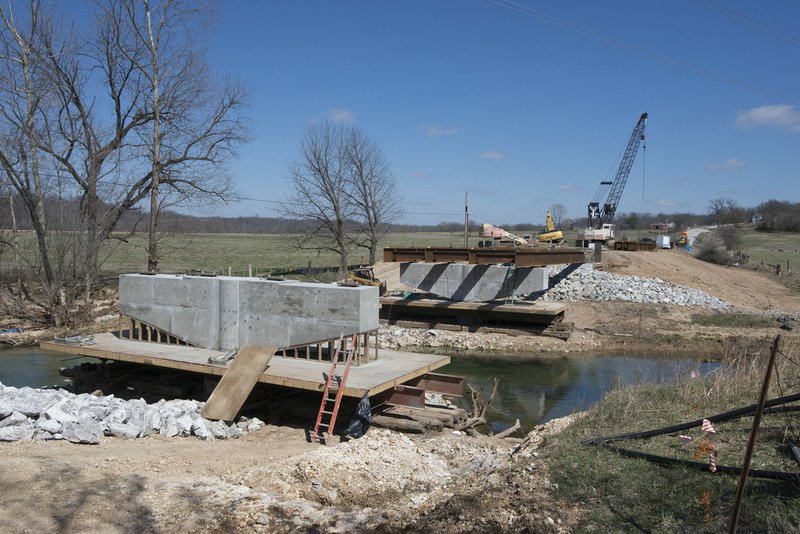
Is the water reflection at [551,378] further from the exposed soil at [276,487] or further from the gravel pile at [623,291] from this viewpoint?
the gravel pile at [623,291]

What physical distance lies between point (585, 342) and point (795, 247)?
60.3 meters

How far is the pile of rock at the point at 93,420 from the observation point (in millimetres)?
10492

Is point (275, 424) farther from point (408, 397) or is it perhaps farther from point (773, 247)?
point (773, 247)

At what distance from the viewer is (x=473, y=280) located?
27.2 meters

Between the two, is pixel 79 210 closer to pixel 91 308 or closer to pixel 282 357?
pixel 91 308

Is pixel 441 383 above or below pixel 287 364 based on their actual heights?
below

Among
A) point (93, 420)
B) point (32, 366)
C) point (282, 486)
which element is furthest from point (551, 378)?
point (32, 366)

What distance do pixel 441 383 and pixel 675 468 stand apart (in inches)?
299

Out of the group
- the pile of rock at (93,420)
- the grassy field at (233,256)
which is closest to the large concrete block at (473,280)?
the grassy field at (233,256)

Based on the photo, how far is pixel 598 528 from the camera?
6016 mm

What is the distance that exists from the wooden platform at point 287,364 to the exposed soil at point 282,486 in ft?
3.27

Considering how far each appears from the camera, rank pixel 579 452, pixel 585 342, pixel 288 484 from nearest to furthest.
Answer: pixel 579 452
pixel 288 484
pixel 585 342

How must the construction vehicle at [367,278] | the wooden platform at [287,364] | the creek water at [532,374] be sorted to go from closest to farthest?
the wooden platform at [287,364]
the creek water at [532,374]
the construction vehicle at [367,278]

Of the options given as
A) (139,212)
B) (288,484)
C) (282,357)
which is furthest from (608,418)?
(139,212)
